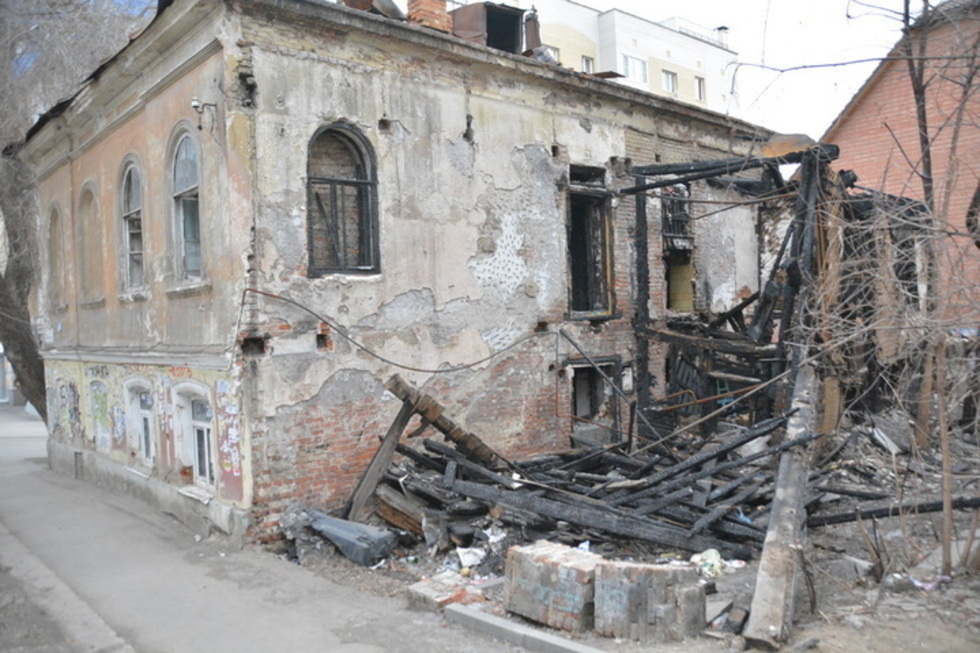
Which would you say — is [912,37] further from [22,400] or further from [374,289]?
[22,400]

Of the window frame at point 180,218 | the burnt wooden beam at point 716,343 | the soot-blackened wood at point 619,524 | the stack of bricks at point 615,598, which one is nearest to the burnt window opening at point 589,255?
the burnt wooden beam at point 716,343

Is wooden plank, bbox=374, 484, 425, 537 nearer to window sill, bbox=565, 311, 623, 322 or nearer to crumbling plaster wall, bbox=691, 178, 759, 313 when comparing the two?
window sill, bbox=565, 311, 623, 322

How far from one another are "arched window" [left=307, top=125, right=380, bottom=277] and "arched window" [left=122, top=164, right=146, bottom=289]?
3.88 meters

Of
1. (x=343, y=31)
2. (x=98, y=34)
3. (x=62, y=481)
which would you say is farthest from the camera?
(x=98, y=34)

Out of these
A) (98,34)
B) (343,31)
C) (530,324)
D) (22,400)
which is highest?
(98,34)

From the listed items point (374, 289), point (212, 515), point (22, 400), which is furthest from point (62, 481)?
point (22, 400)

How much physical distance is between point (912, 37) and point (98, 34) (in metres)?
16.8

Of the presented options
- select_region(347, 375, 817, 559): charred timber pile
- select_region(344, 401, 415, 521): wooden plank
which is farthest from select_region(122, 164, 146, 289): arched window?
select_region(347, 375, 817, 559): charred timber pile

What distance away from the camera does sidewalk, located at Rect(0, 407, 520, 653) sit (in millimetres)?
6281

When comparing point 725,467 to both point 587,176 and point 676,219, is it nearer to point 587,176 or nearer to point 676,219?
point 587,176

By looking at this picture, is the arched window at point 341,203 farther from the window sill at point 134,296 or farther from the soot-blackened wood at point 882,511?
the soot-blackened wood at point 882,511

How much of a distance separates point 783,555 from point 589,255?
779cm

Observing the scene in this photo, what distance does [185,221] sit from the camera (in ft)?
34.1

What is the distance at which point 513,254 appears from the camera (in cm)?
1129
